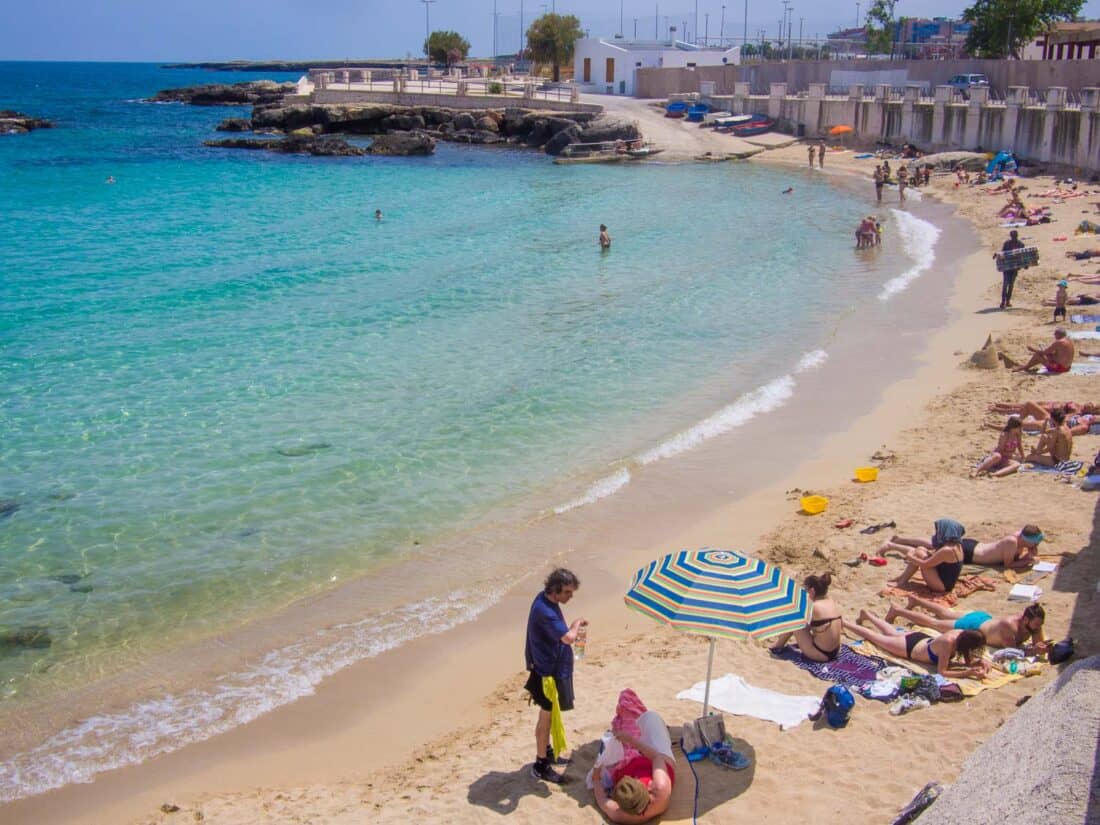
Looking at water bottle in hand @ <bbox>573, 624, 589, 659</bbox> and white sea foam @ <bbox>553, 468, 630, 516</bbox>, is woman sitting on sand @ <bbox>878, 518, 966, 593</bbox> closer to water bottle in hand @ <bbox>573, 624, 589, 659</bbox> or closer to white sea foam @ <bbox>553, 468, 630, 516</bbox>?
white sea foam @ <bbox>553, 468, 630, 516</bbox>

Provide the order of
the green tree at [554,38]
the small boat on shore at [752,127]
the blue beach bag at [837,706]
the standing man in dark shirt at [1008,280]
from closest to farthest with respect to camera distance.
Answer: the blue beach bag at [837,706]
the standing man in dark shirt at [1008,280]
the small boat on shore at [752,127]
the green tree at [554,38]

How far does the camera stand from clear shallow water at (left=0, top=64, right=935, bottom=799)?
10758 millimetres

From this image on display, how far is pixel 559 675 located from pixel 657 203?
1332 inches

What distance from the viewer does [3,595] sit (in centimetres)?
1038

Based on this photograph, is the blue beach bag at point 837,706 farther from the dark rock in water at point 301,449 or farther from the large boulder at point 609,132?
the large boulder at point 609,132

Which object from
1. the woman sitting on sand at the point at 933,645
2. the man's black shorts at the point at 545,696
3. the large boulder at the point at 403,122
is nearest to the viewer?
the man's black shorts at the point at 545,696

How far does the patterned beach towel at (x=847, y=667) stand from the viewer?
25.9 ft

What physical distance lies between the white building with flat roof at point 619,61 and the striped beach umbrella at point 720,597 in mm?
74702

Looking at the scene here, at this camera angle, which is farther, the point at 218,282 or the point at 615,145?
the point at 615,145

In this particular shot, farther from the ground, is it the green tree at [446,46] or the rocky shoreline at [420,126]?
the green tree at [446,46]

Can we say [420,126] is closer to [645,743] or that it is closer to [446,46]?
[446,46]

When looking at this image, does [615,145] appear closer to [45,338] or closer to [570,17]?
[570,17]

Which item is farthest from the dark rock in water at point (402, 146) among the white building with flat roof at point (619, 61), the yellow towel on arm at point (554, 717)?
the yellow towel on arm at point (554, 717)

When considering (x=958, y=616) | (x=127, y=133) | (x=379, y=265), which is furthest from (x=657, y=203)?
(x=127, y=133)
